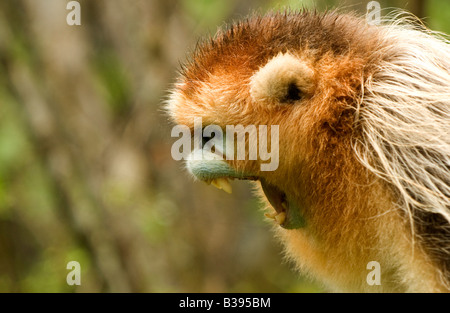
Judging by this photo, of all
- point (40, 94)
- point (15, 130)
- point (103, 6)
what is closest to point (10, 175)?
point (15, 130)

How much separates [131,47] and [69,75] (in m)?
1.33

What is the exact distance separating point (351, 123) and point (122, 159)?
187 inches

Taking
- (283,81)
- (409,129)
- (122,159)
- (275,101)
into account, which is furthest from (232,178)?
(122,159)

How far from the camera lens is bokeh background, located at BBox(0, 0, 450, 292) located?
22.8ft

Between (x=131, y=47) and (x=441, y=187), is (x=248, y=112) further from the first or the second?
(x=131, y=47)

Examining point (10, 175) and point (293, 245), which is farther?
point (10, 175)

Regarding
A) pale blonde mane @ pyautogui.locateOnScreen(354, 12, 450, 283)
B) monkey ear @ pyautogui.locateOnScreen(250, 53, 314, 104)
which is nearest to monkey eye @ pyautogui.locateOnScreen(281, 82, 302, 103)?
monkey ear @ pyautogui.locateOnScreen(250, 53, 314, 104)

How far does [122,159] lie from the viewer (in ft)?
25.8

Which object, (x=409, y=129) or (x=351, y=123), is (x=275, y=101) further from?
(x=409, y=129)

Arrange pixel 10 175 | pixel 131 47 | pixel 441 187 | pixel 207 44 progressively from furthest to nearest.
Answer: pixel 10 175
pixel 131 47
pixel 207 44
pixel 441 187

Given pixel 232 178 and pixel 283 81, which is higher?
pixel 283 81

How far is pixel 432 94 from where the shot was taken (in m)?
3.51

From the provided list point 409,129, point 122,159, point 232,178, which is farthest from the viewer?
point 122,159

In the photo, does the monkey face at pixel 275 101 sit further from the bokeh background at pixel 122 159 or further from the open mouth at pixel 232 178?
the bokeh background at pixel 122 159
